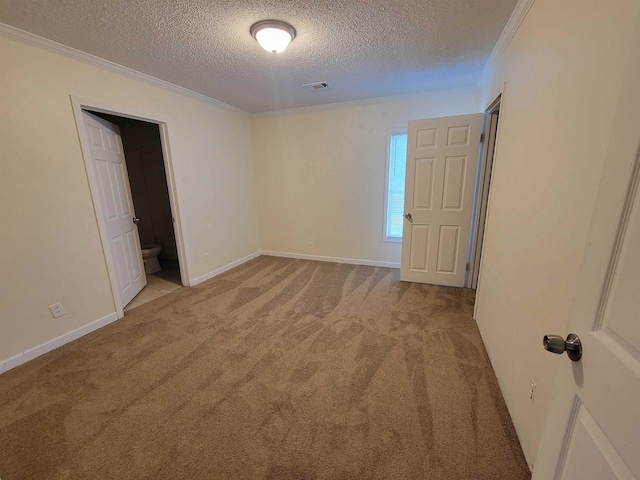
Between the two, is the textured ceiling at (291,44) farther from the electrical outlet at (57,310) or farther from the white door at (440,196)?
the electrical outlet at (57,310)

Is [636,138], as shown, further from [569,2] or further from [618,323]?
[569,2]

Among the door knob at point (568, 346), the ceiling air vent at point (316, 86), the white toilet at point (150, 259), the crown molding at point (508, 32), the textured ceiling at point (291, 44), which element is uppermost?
the textured ceiling at point (291, 44)

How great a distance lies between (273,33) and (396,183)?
2.48 m

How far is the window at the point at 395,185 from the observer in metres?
3.66

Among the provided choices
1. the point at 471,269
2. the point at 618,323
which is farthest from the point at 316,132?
the point at 618,323

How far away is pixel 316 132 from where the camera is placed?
400cm

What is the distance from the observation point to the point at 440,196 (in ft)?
10.1

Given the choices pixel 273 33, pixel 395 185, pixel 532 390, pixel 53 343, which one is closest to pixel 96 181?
pixel 53 343

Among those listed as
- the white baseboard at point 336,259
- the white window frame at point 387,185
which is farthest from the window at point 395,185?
the white baseboard at point 336,259

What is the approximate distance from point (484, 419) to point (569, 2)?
6.80ft

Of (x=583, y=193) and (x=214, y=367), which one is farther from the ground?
(x=583, y=193)

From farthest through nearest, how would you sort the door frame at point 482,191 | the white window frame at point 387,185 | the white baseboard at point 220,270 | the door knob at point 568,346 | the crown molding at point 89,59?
the white window frame at point 387,185 < the white baseboard at point 220,270 < the door frame at point 482,191 < the crown molding at point 89,59 < the door knob at point 568,346

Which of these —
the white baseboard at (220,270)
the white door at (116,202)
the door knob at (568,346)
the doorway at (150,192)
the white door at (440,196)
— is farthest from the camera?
the doorway at (150,192)

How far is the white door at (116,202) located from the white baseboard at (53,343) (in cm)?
24
